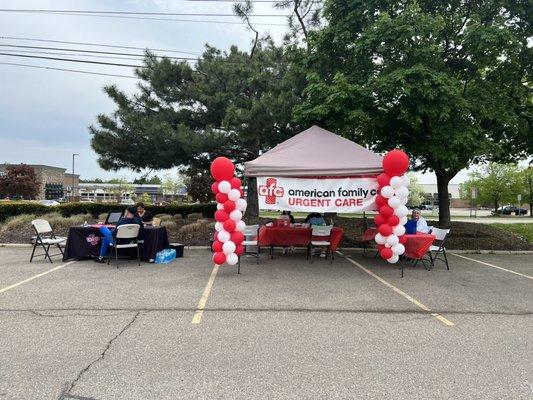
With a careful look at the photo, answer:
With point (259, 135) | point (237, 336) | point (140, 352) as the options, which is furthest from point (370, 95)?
point (140, 352)

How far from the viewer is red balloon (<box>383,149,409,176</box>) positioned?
8594 millimetres

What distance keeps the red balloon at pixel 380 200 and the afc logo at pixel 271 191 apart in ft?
6.91

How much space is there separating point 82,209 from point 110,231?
1196 centimetres

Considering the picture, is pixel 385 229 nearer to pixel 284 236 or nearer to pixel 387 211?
A: pixel 387 211

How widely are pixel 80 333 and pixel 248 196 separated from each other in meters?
14.3

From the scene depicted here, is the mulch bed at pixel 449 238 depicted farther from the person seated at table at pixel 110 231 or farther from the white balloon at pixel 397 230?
the white balloon at pixel 397 230

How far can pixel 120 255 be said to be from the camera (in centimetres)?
1080

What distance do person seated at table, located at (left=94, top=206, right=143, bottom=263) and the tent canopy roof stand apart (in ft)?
9.17

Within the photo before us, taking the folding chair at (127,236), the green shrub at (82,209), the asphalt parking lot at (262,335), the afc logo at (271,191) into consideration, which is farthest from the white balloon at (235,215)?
the green shrub at (82,209)

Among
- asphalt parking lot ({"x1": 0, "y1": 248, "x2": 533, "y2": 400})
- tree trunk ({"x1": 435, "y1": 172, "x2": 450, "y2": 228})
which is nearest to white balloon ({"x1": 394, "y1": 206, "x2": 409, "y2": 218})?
asphalt parking lot ({"x1": 0, "y1": 248, "x2": 533, "y2": 400})

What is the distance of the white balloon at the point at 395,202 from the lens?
8.70 m

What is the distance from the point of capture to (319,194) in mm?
9797

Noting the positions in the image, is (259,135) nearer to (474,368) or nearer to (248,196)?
(248,196)

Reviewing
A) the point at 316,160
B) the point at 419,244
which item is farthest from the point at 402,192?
the point at 316,160
